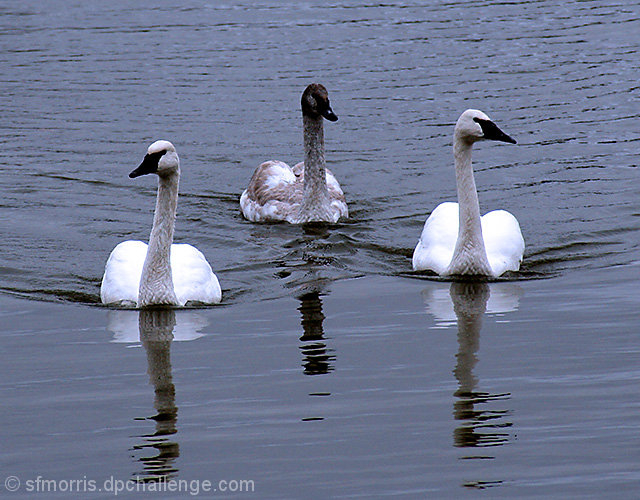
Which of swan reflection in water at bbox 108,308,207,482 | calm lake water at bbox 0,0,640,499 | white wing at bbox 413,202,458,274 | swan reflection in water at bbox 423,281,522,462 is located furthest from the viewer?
white wing at bbox 413,202,458,274

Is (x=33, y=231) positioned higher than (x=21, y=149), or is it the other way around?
(x=21, y=149)

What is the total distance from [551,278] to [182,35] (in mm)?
15913

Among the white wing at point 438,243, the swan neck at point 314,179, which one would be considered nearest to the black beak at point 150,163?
the white wing at point 438,243

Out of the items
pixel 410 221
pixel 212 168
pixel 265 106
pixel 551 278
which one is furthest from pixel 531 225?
pixel 265 106

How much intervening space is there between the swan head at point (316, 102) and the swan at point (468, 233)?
2.66 m

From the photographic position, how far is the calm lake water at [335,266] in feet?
23.7

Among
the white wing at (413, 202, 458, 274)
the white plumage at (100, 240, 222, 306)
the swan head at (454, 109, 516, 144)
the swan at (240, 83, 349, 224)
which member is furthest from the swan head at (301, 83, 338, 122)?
the white plumage at (100, 240, 222, 306)

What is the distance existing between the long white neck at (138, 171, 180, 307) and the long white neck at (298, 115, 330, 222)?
396cm

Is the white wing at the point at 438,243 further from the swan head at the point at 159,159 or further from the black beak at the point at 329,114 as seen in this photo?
the swan head at the point at 159,159

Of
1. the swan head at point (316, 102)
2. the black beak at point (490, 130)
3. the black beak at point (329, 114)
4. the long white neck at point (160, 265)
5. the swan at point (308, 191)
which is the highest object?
the swan head at point (316, 102)

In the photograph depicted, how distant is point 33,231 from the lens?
13891 mm

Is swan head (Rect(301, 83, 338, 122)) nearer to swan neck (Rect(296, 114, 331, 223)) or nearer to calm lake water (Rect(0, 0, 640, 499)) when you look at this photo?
swan neck (Rect(296, 114, 331, 223))

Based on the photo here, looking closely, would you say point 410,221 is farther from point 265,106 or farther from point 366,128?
point 265,106

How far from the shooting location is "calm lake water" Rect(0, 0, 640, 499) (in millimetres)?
7219
